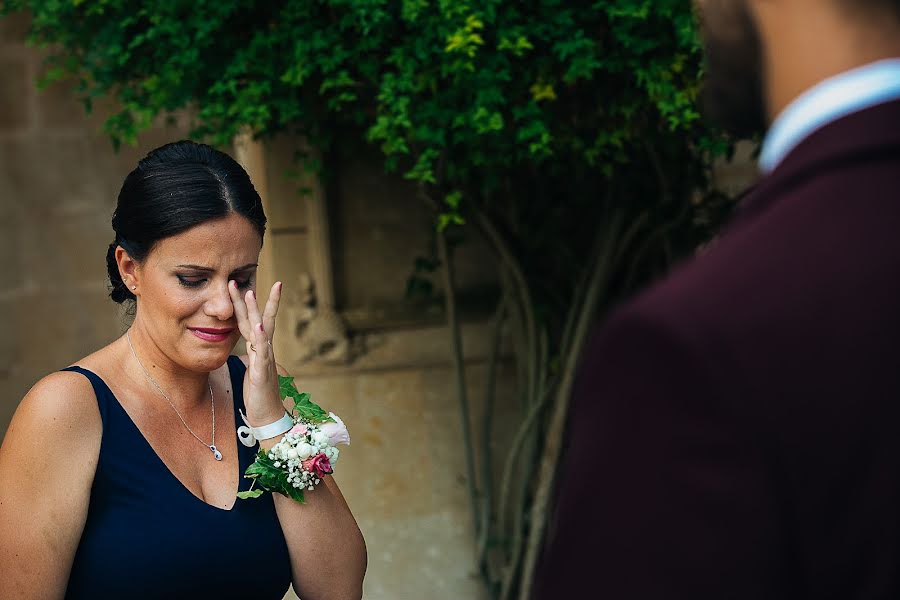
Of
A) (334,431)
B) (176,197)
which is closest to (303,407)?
(334,431)

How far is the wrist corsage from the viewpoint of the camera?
94.3 inches

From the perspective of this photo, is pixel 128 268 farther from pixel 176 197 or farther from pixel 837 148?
pixel 837 148

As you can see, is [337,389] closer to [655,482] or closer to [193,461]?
[193,461]

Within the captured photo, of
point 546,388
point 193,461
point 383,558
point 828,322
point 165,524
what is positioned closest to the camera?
point 828,322

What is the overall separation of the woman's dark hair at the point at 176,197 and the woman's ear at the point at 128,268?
15 mm

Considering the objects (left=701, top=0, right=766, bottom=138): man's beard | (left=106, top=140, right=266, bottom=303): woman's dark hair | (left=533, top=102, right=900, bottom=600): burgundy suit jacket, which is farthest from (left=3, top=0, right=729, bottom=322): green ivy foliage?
(left=533, top=102, right=900, bottom=600): burgundy suit jacket

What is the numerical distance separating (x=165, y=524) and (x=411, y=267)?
2.76m

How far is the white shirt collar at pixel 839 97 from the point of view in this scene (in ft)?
2.89

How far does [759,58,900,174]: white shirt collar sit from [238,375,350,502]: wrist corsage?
65.3 inches

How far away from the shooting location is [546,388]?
4.63 m

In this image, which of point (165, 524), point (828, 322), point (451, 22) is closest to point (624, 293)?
point (451, 22)

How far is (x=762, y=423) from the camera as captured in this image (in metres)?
0.79

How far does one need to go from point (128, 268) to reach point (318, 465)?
0.63 m

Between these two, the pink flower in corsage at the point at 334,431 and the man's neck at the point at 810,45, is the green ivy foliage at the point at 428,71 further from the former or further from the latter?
the man's neck at the point at 810,45
